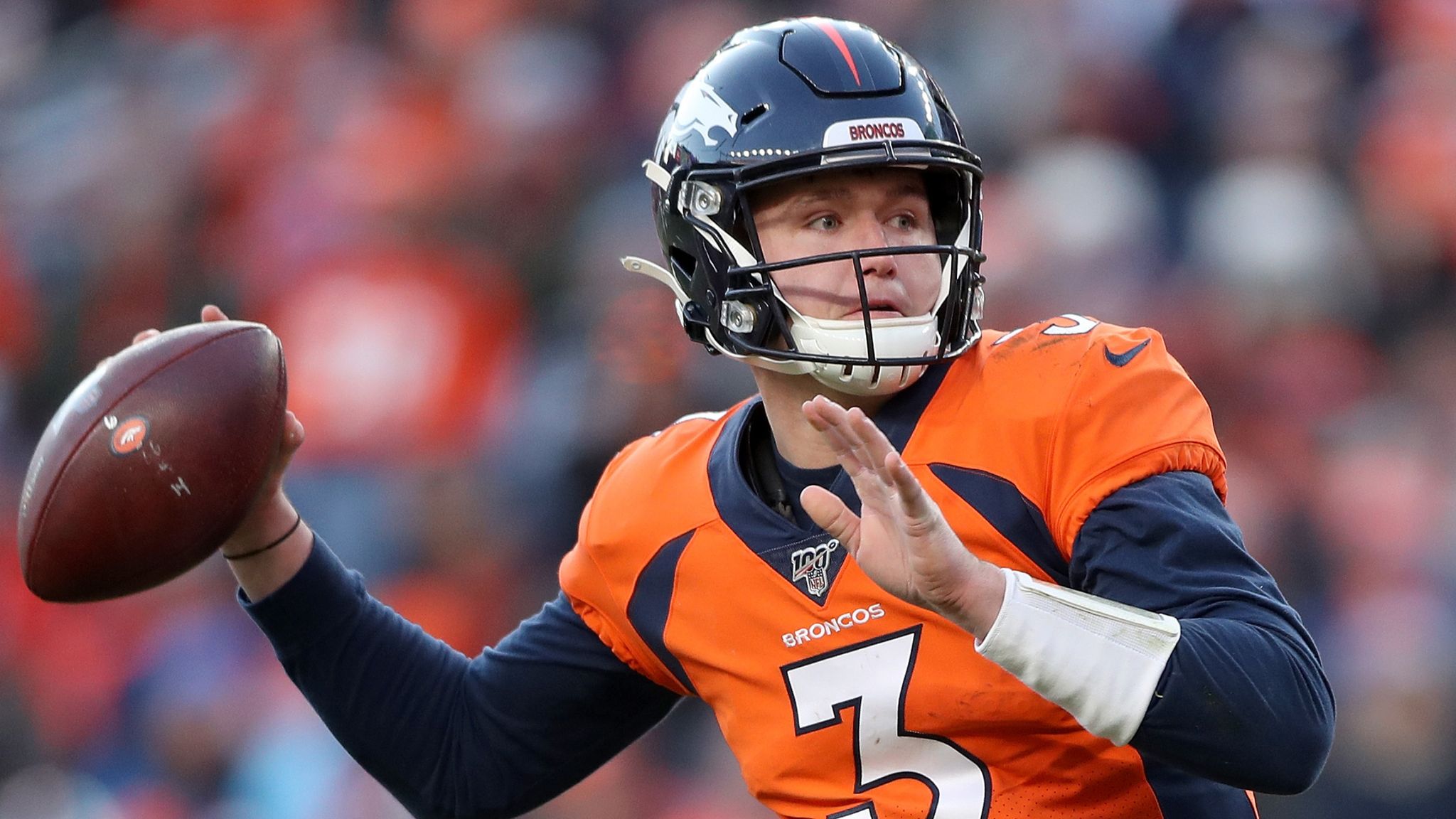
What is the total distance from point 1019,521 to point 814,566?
0.28 metres

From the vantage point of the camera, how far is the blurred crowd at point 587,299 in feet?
14.6

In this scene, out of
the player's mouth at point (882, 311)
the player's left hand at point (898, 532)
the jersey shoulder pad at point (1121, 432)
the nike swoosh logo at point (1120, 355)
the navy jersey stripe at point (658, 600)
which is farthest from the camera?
the navy jersey stripe at point (658, 600)

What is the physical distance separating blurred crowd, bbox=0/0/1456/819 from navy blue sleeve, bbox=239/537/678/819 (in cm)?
170

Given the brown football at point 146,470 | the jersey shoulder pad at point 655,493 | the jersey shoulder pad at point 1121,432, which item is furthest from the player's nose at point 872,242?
the brown football at point 146,470

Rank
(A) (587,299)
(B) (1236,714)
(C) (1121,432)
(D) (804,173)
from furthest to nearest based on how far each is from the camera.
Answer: (A) (587,299)
(D) (804,173)
(C) (1121,432)
(B) (1236,714)

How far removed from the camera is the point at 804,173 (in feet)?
7.25

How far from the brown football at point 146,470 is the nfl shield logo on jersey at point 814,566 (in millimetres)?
731

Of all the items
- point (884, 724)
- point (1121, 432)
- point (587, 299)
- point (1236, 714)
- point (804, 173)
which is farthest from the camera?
point (587, 299)

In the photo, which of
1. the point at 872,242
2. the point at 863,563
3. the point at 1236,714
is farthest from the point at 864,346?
the point at 1236,714

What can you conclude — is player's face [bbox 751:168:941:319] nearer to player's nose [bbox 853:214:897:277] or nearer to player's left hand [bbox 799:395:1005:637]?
player's nose [bbox 853:214:897:277]

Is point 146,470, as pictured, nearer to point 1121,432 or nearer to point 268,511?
point 268,511

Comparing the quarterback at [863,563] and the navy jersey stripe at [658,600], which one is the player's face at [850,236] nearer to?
the quarterback at [863,563]

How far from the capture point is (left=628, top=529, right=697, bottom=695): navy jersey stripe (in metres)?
2.31

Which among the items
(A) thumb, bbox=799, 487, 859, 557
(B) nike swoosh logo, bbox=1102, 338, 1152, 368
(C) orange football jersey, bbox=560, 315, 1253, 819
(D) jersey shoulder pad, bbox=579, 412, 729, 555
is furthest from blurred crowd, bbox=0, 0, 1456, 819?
(A) thumb, bbox=799, 487, 859, 557
